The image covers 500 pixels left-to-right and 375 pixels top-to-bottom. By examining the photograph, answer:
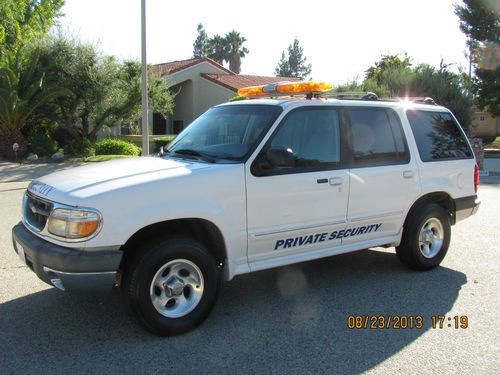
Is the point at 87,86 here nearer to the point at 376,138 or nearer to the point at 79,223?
the point at 376,138

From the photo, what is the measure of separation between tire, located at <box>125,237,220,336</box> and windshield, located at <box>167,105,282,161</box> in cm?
94

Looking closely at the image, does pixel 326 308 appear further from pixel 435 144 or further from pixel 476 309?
pixel 435 144

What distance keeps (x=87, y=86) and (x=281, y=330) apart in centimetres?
1688

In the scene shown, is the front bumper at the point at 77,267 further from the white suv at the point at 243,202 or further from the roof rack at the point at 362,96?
the roof rack at the point at 362,96

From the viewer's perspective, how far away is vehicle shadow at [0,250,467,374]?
3391mm

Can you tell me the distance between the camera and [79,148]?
19062mm

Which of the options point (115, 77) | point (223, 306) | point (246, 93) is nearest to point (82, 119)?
point (115, 77)

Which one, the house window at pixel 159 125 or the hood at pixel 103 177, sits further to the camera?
the house window at pixel 159 125

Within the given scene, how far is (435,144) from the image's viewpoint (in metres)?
5.55

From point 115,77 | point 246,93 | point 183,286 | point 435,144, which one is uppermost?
point 115,77

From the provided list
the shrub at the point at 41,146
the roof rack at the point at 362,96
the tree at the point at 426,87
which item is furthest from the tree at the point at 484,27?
the roof rack at the point at 362,96

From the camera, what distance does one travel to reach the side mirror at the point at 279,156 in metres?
4.02

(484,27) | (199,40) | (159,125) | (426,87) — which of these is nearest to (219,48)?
(199,40)

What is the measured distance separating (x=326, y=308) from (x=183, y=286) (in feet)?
4.56
